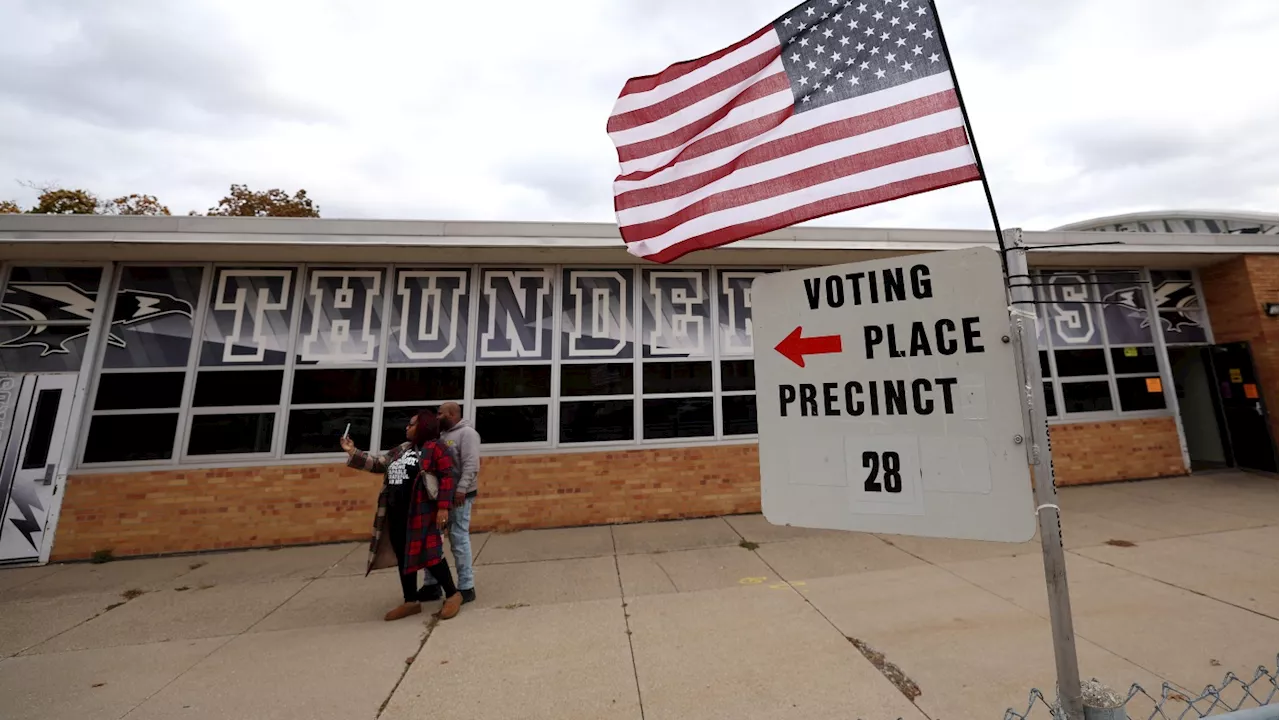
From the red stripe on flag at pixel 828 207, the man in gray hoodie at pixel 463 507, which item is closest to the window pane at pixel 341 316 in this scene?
the man in gray hoodie at pixel 463 507

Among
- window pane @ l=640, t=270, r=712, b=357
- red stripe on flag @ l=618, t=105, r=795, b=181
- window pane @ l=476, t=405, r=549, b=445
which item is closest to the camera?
red stripe on flag @ l=618, t=105, r=795, b=181

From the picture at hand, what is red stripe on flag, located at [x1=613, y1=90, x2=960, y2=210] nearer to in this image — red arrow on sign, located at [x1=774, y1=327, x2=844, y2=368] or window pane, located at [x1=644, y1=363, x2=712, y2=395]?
red arrow on sign, located at [x1=774, y1=327, x2=844, y2=368]

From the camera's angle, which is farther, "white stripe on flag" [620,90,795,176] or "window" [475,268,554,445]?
"window" [475,268,554,445]

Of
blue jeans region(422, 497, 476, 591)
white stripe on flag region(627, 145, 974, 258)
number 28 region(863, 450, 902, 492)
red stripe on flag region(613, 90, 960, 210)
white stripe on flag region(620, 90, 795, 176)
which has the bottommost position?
blue jeans region(422, 497, 476, 591)

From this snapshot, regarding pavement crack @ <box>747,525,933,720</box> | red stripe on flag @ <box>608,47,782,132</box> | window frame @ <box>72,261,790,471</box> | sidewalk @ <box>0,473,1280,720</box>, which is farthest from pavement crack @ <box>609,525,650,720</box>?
red stripe on flag @ <box>608,47,782,132</box>

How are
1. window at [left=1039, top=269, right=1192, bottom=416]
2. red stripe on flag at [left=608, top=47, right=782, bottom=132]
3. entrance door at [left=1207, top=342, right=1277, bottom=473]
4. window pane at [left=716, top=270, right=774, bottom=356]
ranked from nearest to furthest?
red stripe on flag at [left=608, top=47, right=782, bottom=132], window pane at [left=716, top=270, right=774, bottom=356], entrance door at [left=1207, top=342, right=1277, bottom=473], window at [left=1039, top=269, right=1192, bottom=416]

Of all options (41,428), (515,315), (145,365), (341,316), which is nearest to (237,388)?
(145,365)

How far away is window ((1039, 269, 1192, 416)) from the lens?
7637 mm

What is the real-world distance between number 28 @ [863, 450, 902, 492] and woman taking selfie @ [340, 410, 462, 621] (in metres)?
3.28

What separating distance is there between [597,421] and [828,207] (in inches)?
188

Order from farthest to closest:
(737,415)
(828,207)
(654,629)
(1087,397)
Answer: (1087,397), (737,415), (654,629), (828,207)

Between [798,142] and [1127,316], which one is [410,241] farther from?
[1127,316]

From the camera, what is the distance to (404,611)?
155 inches

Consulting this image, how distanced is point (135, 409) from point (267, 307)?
1855mm
